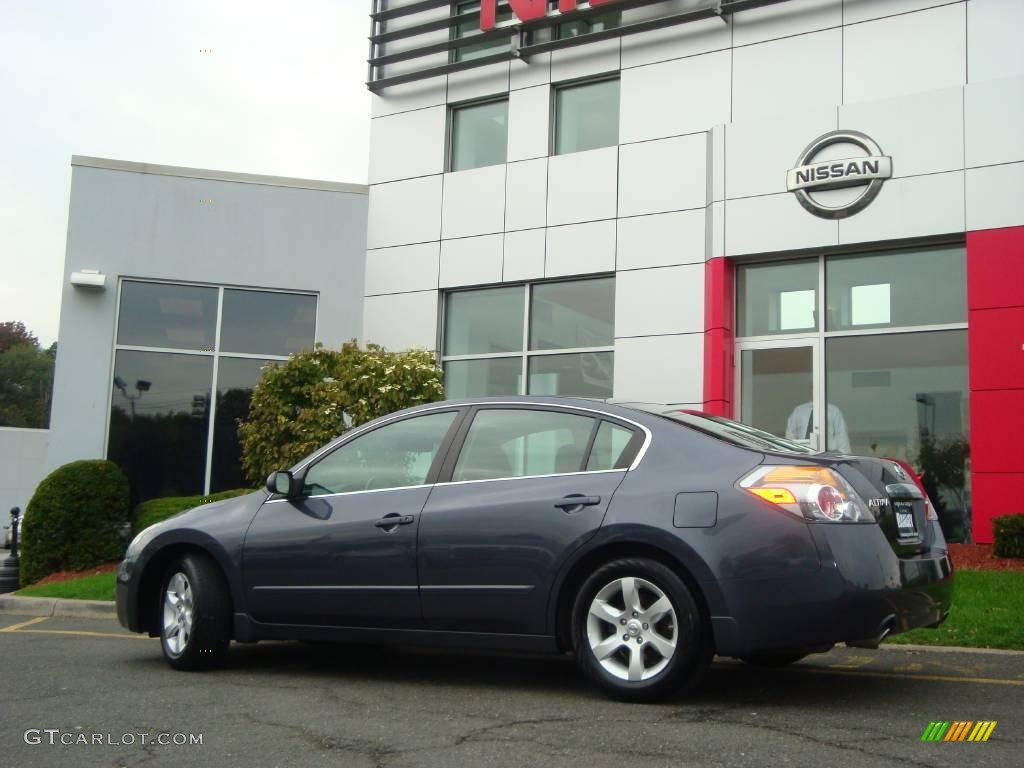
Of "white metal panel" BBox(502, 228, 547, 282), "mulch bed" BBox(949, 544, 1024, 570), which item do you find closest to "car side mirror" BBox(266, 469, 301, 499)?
"mulch bed" BBox(949, 544, 1024, 570)

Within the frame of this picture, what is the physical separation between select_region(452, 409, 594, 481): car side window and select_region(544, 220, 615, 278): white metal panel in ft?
29.7

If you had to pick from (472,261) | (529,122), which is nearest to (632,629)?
(472,261)

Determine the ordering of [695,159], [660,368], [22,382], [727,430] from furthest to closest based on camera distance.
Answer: [22,382] → [695,159] → [660,368] → [727,430]

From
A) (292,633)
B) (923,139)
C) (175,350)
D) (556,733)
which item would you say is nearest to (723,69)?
(923,139)

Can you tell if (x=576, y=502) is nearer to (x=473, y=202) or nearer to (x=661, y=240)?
(x=661, y=240)

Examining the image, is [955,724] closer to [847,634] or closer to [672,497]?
[847,634]

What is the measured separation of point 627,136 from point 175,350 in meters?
7.05

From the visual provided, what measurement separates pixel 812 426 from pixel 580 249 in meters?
3.91

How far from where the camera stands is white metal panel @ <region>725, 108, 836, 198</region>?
13.3m

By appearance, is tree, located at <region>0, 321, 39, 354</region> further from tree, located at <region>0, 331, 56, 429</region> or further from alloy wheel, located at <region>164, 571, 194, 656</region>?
alloy wheel, located at <region>164, 571, 194, 656</region>

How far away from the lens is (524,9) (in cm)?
1574

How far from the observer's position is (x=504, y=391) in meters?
15.7

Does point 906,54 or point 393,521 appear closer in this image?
point 393,521

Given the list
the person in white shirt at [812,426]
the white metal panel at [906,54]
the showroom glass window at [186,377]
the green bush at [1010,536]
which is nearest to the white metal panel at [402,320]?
the showroom glass window at [186,377]
